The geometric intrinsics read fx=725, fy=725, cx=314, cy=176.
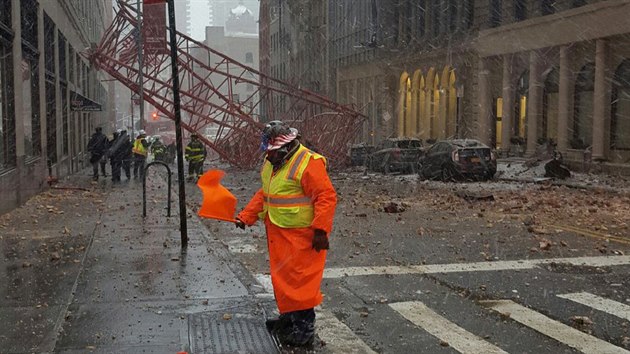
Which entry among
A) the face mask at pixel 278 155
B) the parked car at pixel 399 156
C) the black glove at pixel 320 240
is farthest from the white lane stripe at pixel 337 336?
the parked car at pixel 399 156

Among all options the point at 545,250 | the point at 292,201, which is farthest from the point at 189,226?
the point at 292,201

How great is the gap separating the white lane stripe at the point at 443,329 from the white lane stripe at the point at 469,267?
160 cm

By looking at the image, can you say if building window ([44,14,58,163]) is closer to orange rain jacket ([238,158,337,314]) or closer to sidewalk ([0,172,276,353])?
sidewalk ([0,172,276,353])

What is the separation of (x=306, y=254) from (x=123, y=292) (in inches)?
104

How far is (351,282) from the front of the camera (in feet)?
27.5

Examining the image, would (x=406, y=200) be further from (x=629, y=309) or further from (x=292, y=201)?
(x=292, y=201)

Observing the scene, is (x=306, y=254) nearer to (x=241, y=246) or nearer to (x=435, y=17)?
(x=241, y=246)

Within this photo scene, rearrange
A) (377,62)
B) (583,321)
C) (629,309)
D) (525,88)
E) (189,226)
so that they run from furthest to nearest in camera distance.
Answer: (377,62) < (525,88) < (189,226) < (629,309) < (583,321)

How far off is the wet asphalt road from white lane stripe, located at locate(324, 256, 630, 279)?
0.08ft

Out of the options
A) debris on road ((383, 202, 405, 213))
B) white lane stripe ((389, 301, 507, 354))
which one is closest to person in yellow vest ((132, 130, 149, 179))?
debris on road ((383, 202, 405, 213))

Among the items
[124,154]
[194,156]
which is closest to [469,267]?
[194,156]

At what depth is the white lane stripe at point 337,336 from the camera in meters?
5.84

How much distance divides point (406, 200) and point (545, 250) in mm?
7852

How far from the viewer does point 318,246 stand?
5602 mm
